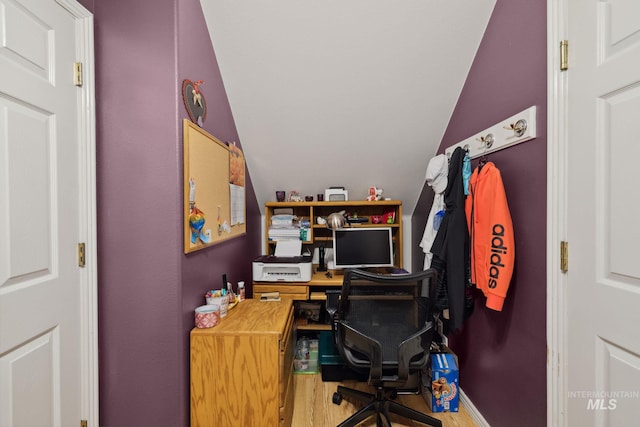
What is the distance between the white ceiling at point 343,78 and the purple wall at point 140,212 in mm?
516

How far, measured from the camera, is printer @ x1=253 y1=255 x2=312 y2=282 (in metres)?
2.10

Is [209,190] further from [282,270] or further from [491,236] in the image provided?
[491,236]

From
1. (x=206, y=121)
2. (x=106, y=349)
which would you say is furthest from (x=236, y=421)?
(x=206, y=121)

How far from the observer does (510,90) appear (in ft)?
4.34

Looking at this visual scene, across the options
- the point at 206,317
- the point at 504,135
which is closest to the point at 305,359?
the point at 206,317

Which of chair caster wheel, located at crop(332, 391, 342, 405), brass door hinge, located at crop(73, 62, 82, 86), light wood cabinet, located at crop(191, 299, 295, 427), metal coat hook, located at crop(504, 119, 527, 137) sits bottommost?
chair caster wheel, located at crop(332, 391, 342, 405)

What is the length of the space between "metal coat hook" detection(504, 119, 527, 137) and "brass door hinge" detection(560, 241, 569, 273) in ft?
1.75

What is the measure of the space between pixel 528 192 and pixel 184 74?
174 centimetres

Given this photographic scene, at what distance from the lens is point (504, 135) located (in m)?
1.33

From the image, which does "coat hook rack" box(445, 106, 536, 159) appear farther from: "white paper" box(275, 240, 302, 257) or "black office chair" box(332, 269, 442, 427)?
"white paper" box(275, 240, 302, 257)

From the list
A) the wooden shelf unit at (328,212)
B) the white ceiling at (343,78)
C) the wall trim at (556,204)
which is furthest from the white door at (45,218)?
the wall trim at (556,204)

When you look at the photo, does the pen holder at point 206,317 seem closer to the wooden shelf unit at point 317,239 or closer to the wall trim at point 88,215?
the wall trim at point 88,215

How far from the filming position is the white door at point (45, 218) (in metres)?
0.86

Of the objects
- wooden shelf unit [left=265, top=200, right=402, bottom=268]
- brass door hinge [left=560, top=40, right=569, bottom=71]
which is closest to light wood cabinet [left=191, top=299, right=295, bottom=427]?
wooden shelf unit [left=265, top=200, right=402, bottom=268]
